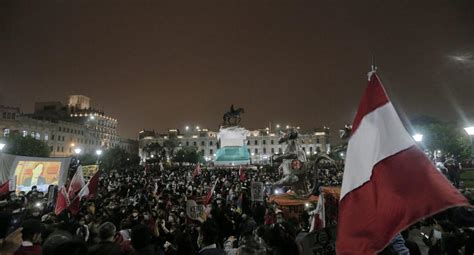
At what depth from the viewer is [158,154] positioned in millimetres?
101500

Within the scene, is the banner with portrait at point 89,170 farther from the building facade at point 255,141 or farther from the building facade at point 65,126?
the building facade at point 255,141

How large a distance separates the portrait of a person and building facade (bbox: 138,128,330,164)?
396 feet

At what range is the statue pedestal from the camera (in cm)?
6525

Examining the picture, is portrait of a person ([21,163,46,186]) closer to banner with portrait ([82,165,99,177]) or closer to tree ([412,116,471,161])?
banner with portrait ([82,165,99,177])

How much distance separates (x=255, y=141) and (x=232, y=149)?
247 ft

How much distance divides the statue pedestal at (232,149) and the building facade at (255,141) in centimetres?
7097

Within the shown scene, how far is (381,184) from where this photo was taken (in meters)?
3.18

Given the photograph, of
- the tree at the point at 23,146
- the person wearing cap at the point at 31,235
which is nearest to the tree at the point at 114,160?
the tree at the point at 23,146

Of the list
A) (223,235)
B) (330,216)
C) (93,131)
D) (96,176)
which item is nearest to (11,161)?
(96,176)

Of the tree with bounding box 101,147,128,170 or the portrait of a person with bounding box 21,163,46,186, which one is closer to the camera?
the portrait of a person with bounding box 21,163,46,186

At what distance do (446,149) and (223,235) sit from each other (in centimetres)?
5646

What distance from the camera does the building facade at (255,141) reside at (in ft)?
457

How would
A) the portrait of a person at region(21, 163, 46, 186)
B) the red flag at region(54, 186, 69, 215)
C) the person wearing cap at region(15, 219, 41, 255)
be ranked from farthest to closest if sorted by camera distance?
the portrait of a person at region(21, 163, 46, 186)
the red flag at region(54, 186, 69, 215)
the person wearing cap at region(15, 219, 41, 255)

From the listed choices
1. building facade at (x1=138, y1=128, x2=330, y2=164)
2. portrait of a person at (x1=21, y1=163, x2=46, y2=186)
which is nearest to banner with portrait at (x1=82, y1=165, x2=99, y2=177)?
portrait of a person at (x1=21, y1=163, x2=46, y2=186)
